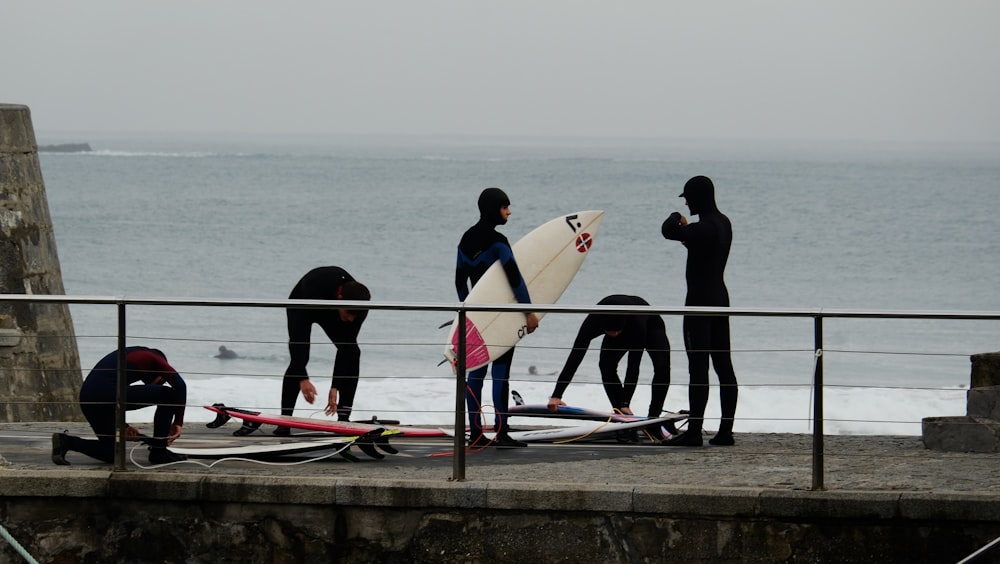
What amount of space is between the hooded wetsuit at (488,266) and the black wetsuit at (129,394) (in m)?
1.82

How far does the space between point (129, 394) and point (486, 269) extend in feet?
7.83

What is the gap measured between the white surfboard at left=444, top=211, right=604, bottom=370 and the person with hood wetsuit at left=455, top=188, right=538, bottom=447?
3.0 inches

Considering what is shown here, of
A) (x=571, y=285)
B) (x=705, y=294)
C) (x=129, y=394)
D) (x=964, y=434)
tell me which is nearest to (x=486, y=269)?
(x=705, y=294)

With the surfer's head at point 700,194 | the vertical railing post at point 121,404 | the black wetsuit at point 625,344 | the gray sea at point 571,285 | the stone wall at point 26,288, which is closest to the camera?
the vertical railing post at point 121,404

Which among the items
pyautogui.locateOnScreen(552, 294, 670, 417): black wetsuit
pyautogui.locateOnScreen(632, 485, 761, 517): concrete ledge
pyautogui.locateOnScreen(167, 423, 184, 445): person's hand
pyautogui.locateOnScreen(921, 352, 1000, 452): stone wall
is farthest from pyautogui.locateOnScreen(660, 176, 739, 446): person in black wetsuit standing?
pyautogui.locateOnScreen(167, 423, 184, 445): person's hand

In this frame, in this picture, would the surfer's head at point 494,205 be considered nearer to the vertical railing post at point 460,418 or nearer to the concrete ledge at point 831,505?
the vertical railing post at point 460,418

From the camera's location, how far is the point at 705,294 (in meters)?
8.85

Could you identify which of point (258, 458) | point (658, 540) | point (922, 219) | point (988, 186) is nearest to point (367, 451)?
point (258, 458)

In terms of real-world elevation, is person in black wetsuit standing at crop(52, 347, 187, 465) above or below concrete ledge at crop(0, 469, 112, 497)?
above

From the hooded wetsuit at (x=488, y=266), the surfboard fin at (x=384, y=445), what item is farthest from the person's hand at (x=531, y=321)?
the surfboard fin at (x=384, y=445)

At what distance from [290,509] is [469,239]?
7.79ft

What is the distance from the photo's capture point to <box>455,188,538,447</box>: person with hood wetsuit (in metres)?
8.73

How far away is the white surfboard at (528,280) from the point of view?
8.92 metres

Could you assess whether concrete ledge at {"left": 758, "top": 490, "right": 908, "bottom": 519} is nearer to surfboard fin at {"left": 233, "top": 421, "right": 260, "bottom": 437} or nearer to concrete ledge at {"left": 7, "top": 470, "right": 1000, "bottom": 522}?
concrete ledge at {"left": 7, "top": 470, "right": 1000, "bottom": 522}
